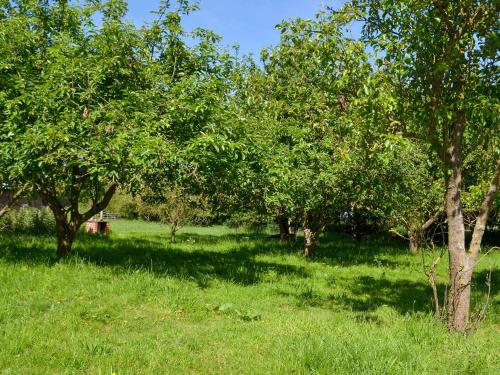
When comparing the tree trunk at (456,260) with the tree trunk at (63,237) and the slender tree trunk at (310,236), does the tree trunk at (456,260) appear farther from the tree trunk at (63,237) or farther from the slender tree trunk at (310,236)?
the slender tree trunk at (310,236)

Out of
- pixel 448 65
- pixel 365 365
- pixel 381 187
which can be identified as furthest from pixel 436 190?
pixel 365 365

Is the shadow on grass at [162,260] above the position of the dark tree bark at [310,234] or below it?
below

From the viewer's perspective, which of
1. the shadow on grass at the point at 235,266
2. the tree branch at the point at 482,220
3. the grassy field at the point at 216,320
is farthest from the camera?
the shadow on grass at the point at 235,266

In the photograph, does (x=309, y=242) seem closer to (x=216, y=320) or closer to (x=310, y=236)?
(x=310, y=236)

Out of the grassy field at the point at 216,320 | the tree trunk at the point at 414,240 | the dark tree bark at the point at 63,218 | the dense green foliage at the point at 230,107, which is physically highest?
the dense green foliage at the point at 230,107

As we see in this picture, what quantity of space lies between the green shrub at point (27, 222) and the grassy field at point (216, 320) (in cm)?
663

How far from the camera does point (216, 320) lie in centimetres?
884

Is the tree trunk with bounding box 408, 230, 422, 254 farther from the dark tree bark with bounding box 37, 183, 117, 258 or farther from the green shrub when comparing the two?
the green shrub

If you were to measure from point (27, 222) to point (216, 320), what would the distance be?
56.0ft

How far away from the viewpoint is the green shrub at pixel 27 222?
21697mm

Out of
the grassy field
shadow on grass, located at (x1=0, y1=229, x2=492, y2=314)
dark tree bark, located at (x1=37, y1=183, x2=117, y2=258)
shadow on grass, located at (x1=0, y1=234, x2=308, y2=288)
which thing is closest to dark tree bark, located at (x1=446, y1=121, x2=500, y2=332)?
the grassy field

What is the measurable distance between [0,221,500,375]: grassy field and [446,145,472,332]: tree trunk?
1.17ft

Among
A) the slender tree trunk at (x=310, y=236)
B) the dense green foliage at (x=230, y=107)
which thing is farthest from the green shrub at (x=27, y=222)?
the slender tree trunk at (x=310, y=236)

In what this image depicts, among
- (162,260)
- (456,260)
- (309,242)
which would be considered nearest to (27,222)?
(162,260)
